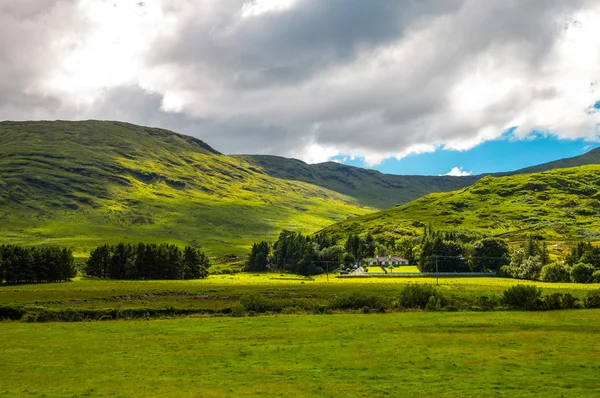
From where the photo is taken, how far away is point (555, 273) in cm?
16500

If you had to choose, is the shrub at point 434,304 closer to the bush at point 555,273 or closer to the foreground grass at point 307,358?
the foreground grass at point 307,358

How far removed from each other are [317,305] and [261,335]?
116 ft

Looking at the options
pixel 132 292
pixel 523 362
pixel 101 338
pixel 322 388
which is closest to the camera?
pixel 322 388

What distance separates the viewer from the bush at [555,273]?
534 ft

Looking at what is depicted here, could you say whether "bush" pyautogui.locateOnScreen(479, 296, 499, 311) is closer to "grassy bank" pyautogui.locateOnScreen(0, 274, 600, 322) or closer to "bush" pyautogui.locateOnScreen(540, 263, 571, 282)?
"grassy bank" pyautogui.locateOnScreen(0, 274, 600, 322)

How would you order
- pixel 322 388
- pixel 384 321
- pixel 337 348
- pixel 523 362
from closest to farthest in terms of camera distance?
pixel 322 388, pixel 523 362, pixel 337 348, pixel 384 321

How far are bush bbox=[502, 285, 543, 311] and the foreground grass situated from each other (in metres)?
13.7

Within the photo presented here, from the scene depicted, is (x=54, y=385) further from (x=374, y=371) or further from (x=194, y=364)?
(x=374, y=371)

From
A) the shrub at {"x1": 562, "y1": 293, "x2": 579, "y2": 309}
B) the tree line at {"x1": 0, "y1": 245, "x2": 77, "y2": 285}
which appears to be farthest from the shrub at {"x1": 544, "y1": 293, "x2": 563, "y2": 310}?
the tree line at {"x1": 0, "y1": 245, "x2": 77, "y2": 285}

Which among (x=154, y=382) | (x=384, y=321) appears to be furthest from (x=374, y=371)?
(x=384, y=321)

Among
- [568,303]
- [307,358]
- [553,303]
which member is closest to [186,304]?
[307,358]

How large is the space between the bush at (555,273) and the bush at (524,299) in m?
78.1

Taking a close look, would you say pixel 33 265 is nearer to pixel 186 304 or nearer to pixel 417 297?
pixel 186 304

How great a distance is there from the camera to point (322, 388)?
38406mm
